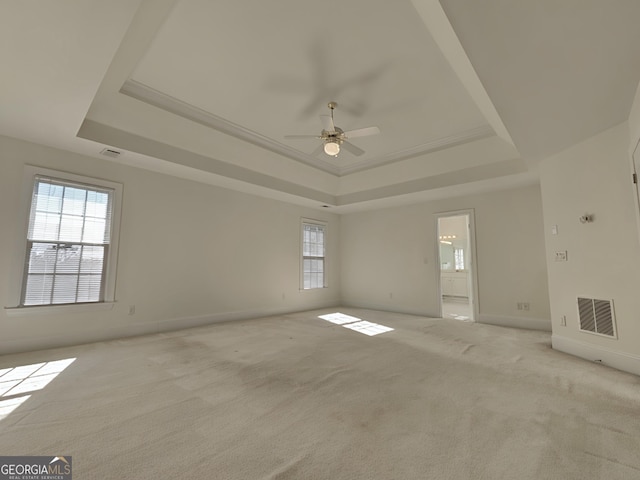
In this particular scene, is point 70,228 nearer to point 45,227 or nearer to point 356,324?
point 45,227

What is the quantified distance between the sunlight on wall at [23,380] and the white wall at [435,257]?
560 centimetres

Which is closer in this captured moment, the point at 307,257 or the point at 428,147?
the point at 428,147

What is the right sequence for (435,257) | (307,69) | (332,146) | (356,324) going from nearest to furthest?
(307,69) < (332,146) < (356,324) < (435,257)

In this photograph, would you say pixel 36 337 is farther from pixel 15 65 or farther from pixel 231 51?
pixel 231 51

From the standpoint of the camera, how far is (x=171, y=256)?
15.1 feet

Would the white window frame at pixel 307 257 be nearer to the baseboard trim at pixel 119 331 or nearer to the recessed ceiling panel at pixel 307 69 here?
the baseboard trim at pixel 119 331

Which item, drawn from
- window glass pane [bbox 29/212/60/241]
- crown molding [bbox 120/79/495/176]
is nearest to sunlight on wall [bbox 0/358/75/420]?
window glass pane [bbox 29/212/60/241]

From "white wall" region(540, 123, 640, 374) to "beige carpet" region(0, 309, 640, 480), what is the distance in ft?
0.93

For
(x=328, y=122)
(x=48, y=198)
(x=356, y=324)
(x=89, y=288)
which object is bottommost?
(x=356, y=324)

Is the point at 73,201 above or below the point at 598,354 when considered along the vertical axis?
above

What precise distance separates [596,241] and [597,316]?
815 millimetres

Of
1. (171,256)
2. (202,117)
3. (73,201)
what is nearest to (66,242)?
(73,201)

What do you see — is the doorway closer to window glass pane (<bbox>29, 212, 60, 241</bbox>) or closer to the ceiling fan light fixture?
the ceiling fan light fixture

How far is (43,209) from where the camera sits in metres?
3.56
